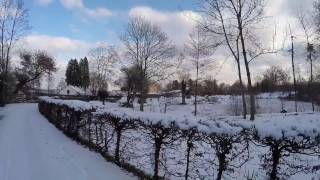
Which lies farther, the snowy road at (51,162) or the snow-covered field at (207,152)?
the snowy road at (51,162)

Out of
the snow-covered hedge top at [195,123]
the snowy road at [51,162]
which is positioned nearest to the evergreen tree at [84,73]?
the snowy road at [51,162]

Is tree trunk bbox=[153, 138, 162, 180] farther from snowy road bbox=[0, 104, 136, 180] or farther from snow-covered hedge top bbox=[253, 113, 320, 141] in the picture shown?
snow-covered hedge top bbox=[253, 113, 320, 141]

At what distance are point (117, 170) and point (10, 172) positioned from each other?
243cm

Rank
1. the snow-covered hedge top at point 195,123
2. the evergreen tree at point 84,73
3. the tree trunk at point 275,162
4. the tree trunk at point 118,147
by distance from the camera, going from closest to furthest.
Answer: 1. the tree trunk at point 275,162
2. the snow-covered hedge top at point 195,123
3. the tree trunk at point 118,147
4. the evergreen tree at point 84,73

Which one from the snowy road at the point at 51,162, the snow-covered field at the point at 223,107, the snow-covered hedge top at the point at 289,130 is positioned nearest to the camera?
the snow-covered hedge top at the point at 289,130

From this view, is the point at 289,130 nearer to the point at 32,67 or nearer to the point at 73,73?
the point at 32,67

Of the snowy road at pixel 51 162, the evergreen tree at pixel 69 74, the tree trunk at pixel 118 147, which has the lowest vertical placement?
the snowy road at pixel 51 162

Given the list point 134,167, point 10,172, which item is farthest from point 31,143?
point 134,167

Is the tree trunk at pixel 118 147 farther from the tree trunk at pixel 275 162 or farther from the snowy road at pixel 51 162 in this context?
the tree trunk at pixel 275 162

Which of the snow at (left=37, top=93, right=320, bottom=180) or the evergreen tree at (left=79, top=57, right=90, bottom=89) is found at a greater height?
the evergreen tree at (left=79, top=57, right=90, bottom=89)

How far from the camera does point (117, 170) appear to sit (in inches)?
378

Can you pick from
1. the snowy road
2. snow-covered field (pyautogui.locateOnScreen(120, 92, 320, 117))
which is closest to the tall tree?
snow-covered field (pyautogui.locateOnScreen(120, 92, 320, 117))

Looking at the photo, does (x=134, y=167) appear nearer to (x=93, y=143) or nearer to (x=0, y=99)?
(x=93, y=143)

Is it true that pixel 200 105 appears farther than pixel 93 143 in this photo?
Yes
